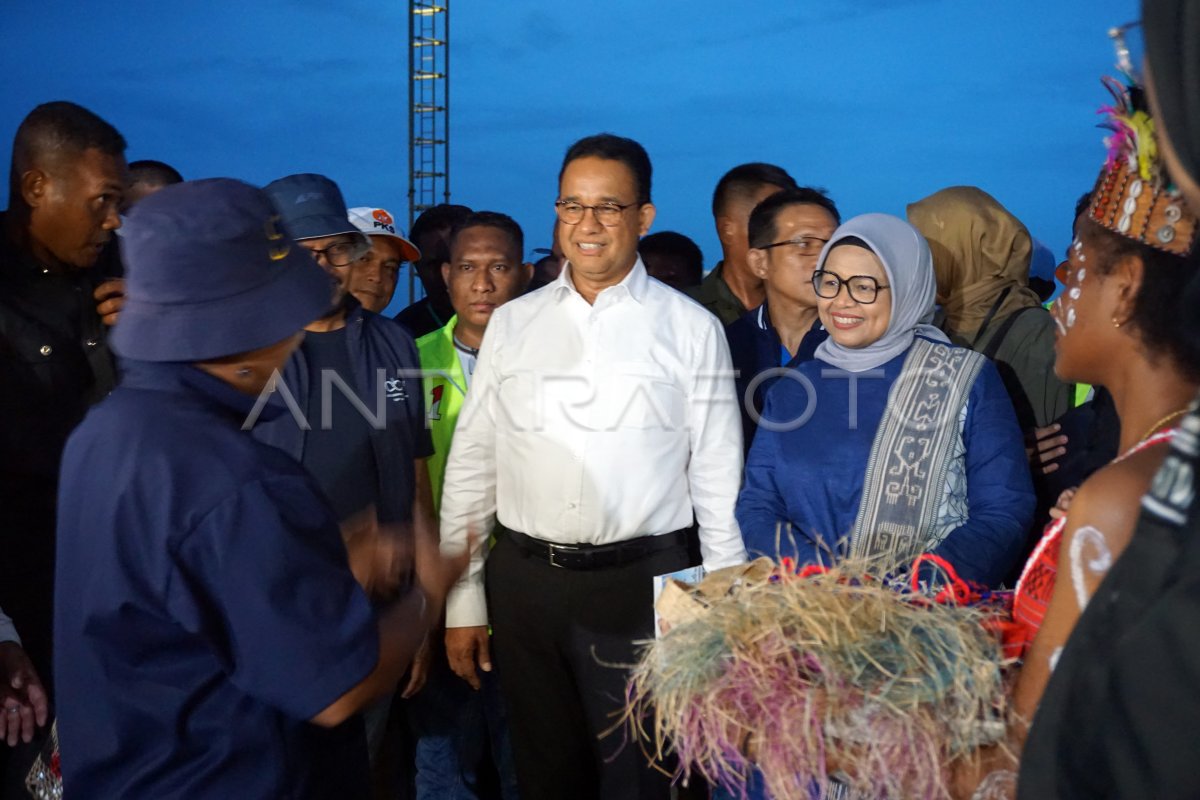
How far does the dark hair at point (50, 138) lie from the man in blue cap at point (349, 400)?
0.67 metres

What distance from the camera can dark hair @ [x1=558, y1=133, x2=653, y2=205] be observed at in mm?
3473

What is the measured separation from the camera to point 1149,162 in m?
1.56

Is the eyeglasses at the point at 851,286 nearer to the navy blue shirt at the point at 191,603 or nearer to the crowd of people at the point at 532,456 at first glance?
the crowd of people at the point at 532,456

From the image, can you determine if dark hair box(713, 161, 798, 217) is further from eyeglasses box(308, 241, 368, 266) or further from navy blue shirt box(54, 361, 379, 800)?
navy blue shirt box(54, 361, 379, 800)

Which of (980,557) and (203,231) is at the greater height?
(203,231)

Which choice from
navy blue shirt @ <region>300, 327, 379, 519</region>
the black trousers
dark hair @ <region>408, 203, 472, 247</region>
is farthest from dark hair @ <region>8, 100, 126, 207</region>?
dark hair @ <region>408, 203, 472, 247</region>

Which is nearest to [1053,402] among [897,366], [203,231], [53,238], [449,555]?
[897,366]

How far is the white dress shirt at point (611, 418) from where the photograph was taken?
323 centimetres

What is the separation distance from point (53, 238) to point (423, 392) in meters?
1.35

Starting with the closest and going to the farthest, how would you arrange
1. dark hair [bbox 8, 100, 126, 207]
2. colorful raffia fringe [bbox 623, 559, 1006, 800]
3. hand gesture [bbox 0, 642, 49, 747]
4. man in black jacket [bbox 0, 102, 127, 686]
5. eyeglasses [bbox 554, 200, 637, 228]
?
colorful raffia fringe [bbox 623, 559, 1006, 800] → hand gesture [bbox 0, 642, 49, 747] → man in black jacket [bbox 0, 102, 127, 686] → dark hair [bbox 8, 100, 126, 207] → eyeglasses [bbox 554, 200, 637, 228]

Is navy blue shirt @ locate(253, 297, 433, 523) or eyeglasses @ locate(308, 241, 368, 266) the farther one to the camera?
eyeglasses @ locate(308, 241, 368, 266)

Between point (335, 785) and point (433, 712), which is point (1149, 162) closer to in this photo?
point (335, 785)

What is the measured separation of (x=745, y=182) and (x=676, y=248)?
78 cm

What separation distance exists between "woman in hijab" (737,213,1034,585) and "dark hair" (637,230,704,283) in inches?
107
